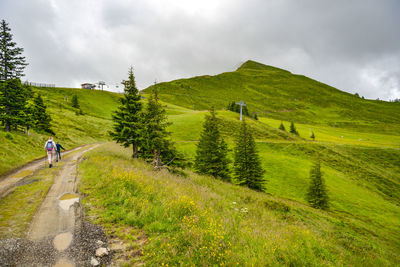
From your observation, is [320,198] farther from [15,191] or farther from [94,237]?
[15,191]

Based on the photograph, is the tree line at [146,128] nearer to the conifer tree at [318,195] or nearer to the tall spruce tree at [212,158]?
the tall spruce tree at [212,158]

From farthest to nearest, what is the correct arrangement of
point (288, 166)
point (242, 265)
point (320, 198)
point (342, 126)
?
point (342, 126)
point (288, 166)
point (320, 198)
point (242, 265)

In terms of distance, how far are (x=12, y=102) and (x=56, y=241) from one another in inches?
1119

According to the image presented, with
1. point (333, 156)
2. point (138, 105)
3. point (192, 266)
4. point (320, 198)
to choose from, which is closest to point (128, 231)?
point (192, 266)

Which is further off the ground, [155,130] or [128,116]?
[128,116]

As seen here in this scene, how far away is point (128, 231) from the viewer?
597 cm

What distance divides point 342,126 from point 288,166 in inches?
5527

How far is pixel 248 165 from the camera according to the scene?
2736cm

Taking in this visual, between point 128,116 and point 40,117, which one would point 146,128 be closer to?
point 128,116

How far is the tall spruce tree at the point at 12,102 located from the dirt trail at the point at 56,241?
23789 millimetres

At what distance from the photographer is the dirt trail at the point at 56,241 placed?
448 centimetres

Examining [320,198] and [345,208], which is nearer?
[320,198]

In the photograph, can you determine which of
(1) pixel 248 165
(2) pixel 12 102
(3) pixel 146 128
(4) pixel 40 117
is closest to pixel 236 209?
(3) pixel 146 128

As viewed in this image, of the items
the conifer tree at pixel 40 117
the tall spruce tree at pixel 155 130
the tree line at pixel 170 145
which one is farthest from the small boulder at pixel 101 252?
the conifer tree at pixel 40 117
